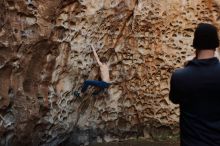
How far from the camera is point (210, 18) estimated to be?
672cm

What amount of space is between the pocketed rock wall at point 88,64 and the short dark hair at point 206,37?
115 inches

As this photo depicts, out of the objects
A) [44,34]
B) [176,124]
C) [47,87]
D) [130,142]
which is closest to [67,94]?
[47,87]

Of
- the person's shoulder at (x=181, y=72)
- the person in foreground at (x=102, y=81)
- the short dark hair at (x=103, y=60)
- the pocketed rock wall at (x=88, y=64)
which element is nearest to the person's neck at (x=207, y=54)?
the person's shoulder at (x=181, y=72)

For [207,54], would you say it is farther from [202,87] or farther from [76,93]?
[76,93]

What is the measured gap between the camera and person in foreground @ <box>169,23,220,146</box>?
254 centimetres

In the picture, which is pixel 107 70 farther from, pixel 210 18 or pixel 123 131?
pixel 210 18

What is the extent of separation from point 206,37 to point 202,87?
0.25m

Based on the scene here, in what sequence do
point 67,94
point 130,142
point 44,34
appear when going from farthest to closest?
point 130,142 → point 67,94 → point 44,34

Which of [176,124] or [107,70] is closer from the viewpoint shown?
[107,70]

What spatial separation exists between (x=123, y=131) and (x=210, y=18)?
1.89 metres

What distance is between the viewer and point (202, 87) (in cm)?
257

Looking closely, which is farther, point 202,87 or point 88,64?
point 88,64

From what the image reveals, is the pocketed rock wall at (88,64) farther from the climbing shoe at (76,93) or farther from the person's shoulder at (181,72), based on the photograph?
the person's shoulder at (181,72)

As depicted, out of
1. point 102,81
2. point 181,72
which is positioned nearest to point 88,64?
point 102,81
